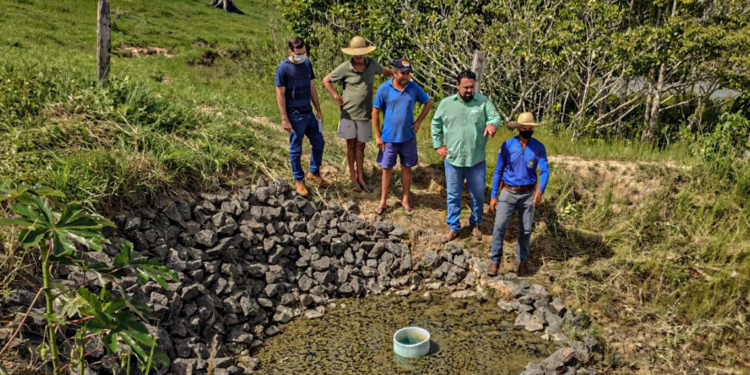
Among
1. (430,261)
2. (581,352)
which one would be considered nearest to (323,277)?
(430,261)

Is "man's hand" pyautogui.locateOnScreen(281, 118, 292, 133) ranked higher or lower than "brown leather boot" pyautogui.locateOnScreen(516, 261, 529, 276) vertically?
higher

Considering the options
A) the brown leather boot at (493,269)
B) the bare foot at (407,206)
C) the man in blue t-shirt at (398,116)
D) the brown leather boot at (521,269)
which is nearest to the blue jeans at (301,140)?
the man in blue t-shirt at (398,116)

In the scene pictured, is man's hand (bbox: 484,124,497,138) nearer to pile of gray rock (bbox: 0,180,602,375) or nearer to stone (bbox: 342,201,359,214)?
pile of gray rock (bbox: 0,180,602,375)

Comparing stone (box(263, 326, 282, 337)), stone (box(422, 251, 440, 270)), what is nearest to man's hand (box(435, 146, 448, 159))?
stone (box(422, 251, 440, 270))

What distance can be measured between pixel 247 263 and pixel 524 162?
306 centimetres

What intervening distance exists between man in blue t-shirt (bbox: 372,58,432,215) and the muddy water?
5.04 feet

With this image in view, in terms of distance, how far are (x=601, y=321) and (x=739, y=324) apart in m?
1.20

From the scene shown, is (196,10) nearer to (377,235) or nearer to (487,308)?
(377,235)

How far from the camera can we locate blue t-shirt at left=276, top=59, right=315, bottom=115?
6043 mm

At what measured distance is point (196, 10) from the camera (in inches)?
820

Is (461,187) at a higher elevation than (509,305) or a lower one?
higher

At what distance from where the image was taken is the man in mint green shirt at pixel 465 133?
5844mm

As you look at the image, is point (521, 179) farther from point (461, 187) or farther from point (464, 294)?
point (464, 294)

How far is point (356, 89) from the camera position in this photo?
6484 mm
